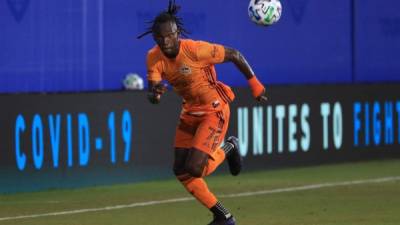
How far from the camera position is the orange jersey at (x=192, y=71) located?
38.9ft

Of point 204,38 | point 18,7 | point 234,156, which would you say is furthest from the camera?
point 204,38

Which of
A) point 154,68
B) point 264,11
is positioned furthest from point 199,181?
point 264,11

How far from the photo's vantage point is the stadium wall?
15.5 m

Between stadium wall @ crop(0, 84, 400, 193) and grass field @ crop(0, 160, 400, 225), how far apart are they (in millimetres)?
262

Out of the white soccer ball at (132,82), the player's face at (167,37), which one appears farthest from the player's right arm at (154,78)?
the white soccer ball at (132,82)

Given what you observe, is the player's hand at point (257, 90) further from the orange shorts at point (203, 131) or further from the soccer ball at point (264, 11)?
the soccer ball at point (264, 11)

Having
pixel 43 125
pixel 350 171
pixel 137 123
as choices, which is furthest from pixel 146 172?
pixel 350 171

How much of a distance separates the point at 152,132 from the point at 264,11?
3403mm

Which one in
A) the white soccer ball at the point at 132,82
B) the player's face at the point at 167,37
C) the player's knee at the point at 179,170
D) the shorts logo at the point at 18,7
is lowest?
the player's knee at the point at 179,170

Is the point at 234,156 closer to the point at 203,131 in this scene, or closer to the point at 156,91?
the point at 203,131

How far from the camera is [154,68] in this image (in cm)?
1182

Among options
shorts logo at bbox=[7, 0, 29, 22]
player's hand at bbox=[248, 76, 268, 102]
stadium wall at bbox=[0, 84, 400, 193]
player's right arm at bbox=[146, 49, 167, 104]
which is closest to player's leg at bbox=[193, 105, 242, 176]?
player's hand at bbox=[248, 76, 268, 102]

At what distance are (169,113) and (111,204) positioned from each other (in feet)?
10.1

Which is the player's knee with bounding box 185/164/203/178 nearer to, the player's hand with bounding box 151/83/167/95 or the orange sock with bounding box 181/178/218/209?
the orange sock with bounding box 181/178/218/209
